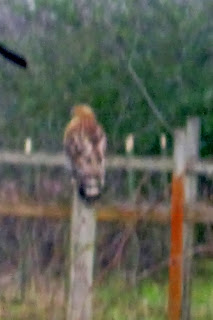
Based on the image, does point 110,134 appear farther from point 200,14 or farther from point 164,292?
point 164,292

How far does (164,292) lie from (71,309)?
1.39 meters

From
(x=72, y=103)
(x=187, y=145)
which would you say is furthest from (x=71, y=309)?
(x=72, y=103)

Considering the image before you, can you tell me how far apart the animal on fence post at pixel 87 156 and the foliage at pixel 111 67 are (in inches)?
131

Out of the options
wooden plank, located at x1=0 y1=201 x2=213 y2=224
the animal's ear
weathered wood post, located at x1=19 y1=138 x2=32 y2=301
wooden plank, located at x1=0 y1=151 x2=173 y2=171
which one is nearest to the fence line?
wooden plank, located at x1=0 y1=151 x2=173 y2=171

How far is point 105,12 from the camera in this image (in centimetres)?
798

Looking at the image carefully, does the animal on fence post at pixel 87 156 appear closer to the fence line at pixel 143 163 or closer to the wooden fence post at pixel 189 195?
the fence line at pixel 143 163

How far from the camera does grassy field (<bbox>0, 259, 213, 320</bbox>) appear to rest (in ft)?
14.6

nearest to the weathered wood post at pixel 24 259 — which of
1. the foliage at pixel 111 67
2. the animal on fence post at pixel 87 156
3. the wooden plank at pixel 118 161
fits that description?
the wooden plank at pixel 118 161

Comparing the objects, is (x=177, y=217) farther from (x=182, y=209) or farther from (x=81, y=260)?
(x=81, y=260)

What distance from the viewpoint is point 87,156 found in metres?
4.03

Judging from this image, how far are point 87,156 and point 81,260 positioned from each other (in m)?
0.51

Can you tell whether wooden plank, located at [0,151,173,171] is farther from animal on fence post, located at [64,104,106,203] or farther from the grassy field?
the grassy field

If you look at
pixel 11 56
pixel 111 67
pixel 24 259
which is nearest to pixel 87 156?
pixel 24 259

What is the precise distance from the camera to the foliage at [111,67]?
7695 millimetres
